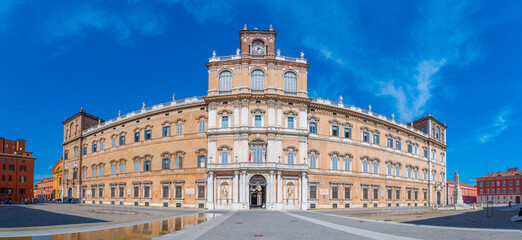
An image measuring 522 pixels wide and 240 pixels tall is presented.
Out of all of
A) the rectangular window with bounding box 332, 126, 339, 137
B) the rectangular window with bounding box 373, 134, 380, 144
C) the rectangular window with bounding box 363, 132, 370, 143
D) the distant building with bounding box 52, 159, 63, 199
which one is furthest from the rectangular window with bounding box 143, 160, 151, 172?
the distant building with bounding box 52, 159, 63, 199

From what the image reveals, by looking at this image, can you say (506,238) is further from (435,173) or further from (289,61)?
(435,173)

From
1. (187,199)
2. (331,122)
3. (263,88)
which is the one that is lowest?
(187,199)

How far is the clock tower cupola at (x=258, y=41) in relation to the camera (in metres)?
51.1

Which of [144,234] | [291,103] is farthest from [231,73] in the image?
[144,234]

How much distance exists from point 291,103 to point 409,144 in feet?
96.9

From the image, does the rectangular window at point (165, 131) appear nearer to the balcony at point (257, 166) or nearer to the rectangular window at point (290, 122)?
the balcony at point (257, 166)

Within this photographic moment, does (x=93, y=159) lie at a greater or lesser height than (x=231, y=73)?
lesser

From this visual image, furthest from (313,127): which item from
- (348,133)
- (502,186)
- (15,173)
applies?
(502,186)

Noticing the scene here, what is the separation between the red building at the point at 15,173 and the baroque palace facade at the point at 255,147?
93.5 feet

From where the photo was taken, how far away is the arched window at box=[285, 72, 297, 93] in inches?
1973

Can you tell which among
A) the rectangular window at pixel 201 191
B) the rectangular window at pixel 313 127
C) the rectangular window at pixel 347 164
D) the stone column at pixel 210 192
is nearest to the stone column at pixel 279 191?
the stone column at pixel 210 192

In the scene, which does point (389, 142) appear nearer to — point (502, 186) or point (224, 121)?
point (224, 121)

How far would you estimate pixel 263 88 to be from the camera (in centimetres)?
4888

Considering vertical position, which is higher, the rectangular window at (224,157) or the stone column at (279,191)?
the rectangular window at (224,157)
